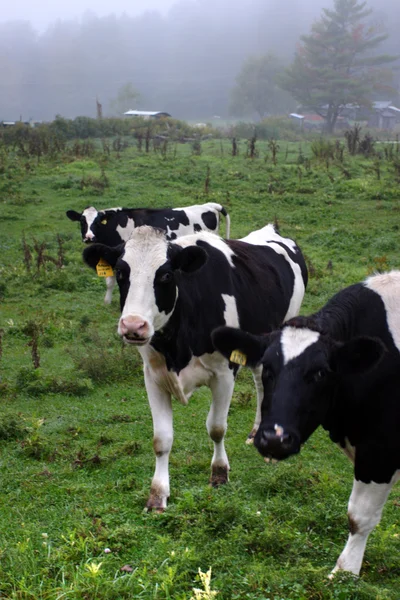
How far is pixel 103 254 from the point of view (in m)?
6.03

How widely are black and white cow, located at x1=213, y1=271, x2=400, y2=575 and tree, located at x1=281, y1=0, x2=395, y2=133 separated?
6945 cm

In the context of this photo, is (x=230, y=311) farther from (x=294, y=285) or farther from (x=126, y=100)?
(x=126, y=100)

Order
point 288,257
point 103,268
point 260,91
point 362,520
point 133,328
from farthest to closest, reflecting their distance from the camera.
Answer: point 260,91 → point 288,257 → point 103,268 → point 133,328 → point 362,520

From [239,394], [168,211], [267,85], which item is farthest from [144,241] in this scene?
[267,85]

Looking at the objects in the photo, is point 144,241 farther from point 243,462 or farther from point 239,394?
point 239,394

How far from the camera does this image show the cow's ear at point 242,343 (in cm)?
426

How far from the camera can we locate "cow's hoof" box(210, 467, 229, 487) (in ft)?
19.8

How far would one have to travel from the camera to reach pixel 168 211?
1556cm

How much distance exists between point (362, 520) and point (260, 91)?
340 feet

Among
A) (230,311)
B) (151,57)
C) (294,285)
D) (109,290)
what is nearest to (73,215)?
(109,290)

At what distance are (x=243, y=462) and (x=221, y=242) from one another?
207 centimetres

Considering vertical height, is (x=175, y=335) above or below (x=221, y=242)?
below

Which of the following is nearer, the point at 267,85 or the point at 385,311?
the point at 385,311

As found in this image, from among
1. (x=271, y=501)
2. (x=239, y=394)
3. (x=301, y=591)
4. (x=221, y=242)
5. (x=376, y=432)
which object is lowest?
(x=239, y=394)
